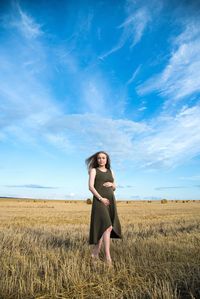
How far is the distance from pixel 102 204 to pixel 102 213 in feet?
0.51

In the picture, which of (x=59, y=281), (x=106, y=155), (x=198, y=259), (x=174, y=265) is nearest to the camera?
(x=59, y=281)

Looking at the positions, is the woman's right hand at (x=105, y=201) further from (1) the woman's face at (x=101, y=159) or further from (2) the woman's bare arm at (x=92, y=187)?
(1) the woman's face at (x=101, y=159)

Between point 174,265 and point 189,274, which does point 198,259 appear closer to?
point 174,265

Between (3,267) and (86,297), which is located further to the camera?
(3,267)

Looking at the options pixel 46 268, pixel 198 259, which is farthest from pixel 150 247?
pixel 46 268

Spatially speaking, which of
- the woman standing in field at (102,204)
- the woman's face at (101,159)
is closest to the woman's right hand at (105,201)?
the woman standing in field at (102,204)

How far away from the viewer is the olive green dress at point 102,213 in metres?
5.90

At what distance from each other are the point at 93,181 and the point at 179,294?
2.62 metres

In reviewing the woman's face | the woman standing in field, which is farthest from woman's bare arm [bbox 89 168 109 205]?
the woman's face

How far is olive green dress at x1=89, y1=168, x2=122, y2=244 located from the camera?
19.4 ft

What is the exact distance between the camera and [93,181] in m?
6.11

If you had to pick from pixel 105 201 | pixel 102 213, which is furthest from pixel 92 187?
pixel 102 213

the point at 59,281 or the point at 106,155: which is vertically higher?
the point at 106,155

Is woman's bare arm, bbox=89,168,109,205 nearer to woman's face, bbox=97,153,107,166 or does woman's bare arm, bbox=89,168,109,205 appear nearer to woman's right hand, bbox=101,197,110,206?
woman's right hand, bbox=101,197,110,206
